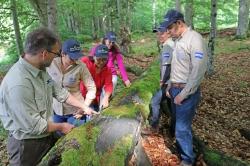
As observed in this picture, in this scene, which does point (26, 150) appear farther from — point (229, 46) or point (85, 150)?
point (229, 46)

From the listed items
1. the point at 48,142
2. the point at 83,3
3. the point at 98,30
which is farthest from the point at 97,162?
the point at 98,30

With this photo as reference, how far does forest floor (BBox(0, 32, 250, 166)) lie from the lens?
6.97 meters

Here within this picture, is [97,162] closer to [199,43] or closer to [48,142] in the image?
[48,142]

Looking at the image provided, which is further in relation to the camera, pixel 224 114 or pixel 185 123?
pixel 224 114

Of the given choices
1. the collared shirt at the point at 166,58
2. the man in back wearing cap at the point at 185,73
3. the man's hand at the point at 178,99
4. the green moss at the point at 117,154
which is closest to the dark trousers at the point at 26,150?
the green moss at the point at 117,154

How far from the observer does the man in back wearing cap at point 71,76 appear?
5004 mm

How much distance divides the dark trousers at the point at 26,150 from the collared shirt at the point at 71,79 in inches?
55.6

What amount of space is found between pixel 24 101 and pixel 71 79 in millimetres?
1923

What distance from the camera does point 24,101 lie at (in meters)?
3.39

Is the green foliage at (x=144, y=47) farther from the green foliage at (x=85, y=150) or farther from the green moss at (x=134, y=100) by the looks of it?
the green foliage at (x=85, y=150)

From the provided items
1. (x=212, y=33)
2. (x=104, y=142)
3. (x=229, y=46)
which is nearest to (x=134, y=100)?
(x=104, y=142)

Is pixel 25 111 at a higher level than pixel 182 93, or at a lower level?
higher

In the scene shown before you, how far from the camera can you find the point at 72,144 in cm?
385

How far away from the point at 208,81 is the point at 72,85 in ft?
28.4
